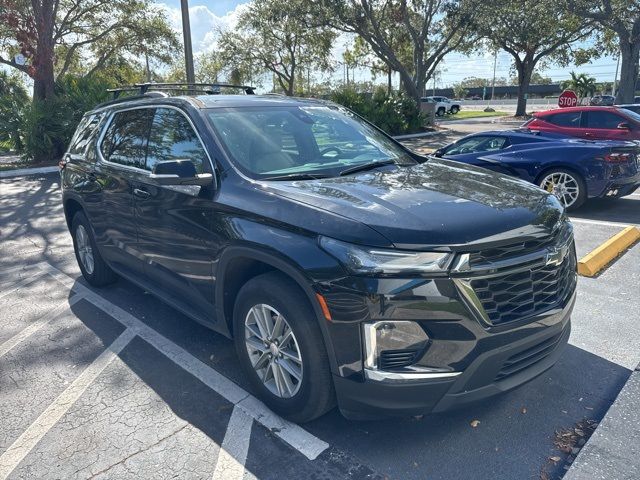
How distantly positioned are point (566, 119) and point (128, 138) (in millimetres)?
10576

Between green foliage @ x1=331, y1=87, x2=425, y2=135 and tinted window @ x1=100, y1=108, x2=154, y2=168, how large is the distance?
57.7ft

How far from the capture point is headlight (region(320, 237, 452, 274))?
240 cm

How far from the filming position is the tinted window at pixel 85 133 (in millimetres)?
5176

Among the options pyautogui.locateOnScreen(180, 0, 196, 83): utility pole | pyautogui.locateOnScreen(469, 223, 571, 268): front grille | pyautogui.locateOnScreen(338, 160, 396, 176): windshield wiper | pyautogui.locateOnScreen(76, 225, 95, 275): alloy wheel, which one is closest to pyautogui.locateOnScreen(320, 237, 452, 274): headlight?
pyautogui.locateOnScreen(469, 223, 571, 268): front grille

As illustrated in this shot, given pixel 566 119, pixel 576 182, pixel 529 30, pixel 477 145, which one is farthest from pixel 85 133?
pixel 529 30

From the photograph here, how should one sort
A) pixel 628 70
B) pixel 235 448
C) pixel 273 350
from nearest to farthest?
pixel 235 448 < pixel 273 350 < pixel 628 70

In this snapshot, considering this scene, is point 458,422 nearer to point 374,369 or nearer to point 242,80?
point 374,369

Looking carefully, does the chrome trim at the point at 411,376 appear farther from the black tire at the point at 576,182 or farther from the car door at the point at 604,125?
the car door at the point at 604,125

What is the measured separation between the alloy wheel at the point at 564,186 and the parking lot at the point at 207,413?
3.25m

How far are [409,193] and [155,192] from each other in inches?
75.7

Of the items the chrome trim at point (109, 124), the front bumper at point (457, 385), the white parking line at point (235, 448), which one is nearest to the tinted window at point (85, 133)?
the chrome trim at point (109, 124)

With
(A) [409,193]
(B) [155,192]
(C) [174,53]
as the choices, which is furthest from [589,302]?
(C) [174,53]

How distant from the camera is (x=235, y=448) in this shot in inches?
111

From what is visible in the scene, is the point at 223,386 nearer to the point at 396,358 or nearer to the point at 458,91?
the point at 396,358
